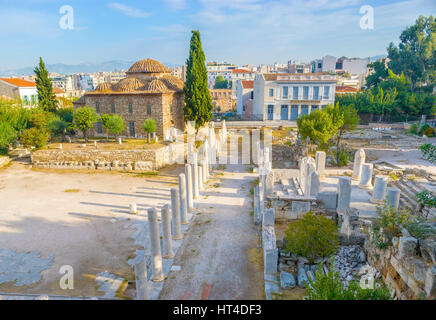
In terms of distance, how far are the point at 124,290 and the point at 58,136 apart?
26.0 m

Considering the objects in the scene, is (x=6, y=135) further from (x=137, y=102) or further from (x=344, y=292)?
(x=344, y=292)

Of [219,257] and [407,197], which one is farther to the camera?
[407,197]

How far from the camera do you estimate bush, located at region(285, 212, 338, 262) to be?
346 inches

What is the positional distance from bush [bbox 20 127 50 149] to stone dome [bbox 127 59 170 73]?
1183 cm

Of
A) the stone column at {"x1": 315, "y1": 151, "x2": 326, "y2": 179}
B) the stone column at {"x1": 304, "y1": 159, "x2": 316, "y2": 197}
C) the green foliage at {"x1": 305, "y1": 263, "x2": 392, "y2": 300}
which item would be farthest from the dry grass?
the green foliage at {"x1": 305, "y1": 263, "x2": 392, "y2": 300}

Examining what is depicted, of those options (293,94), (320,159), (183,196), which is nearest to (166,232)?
(183,196)

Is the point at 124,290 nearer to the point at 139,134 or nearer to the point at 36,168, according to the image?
the point at 36,168

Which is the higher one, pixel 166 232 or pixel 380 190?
pixel 380 190

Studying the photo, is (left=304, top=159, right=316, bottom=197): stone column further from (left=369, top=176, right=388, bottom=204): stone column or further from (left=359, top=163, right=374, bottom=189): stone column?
(left=359, top=163, right=374, bottom=189): stone column

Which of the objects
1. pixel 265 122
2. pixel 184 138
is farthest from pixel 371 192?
pixel 265 122

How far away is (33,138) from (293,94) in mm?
30013

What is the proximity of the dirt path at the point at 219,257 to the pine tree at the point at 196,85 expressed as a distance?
53.2 ft

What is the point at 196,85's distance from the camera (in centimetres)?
3030

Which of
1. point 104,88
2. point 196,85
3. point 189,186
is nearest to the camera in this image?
point 189,186
